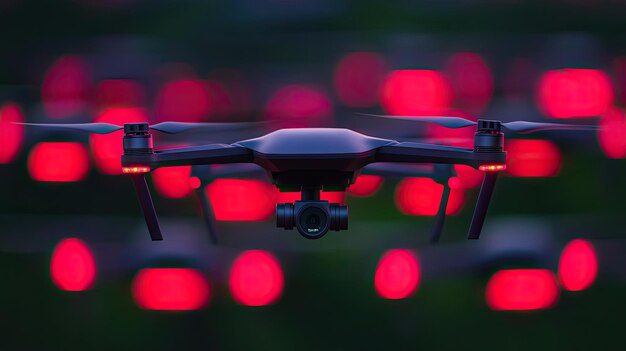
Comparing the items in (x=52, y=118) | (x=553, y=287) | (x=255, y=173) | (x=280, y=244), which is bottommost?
(x=553, y=287)

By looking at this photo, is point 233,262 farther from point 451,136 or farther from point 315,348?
point 451,136

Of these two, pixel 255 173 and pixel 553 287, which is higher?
pixel 255 173

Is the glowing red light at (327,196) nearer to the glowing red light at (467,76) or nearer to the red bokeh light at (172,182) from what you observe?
the red bokeh light at (172,182)

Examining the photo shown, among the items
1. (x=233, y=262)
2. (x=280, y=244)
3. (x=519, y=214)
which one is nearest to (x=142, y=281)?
(x=233, y=262)

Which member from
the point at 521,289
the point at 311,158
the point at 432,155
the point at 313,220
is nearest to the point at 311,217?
the point at 313,220

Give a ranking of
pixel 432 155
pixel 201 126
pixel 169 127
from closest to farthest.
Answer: pixel 432 155 → pixel 169 127 → pixel 201 126

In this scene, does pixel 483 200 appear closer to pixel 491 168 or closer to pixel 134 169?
pixel 491 168
